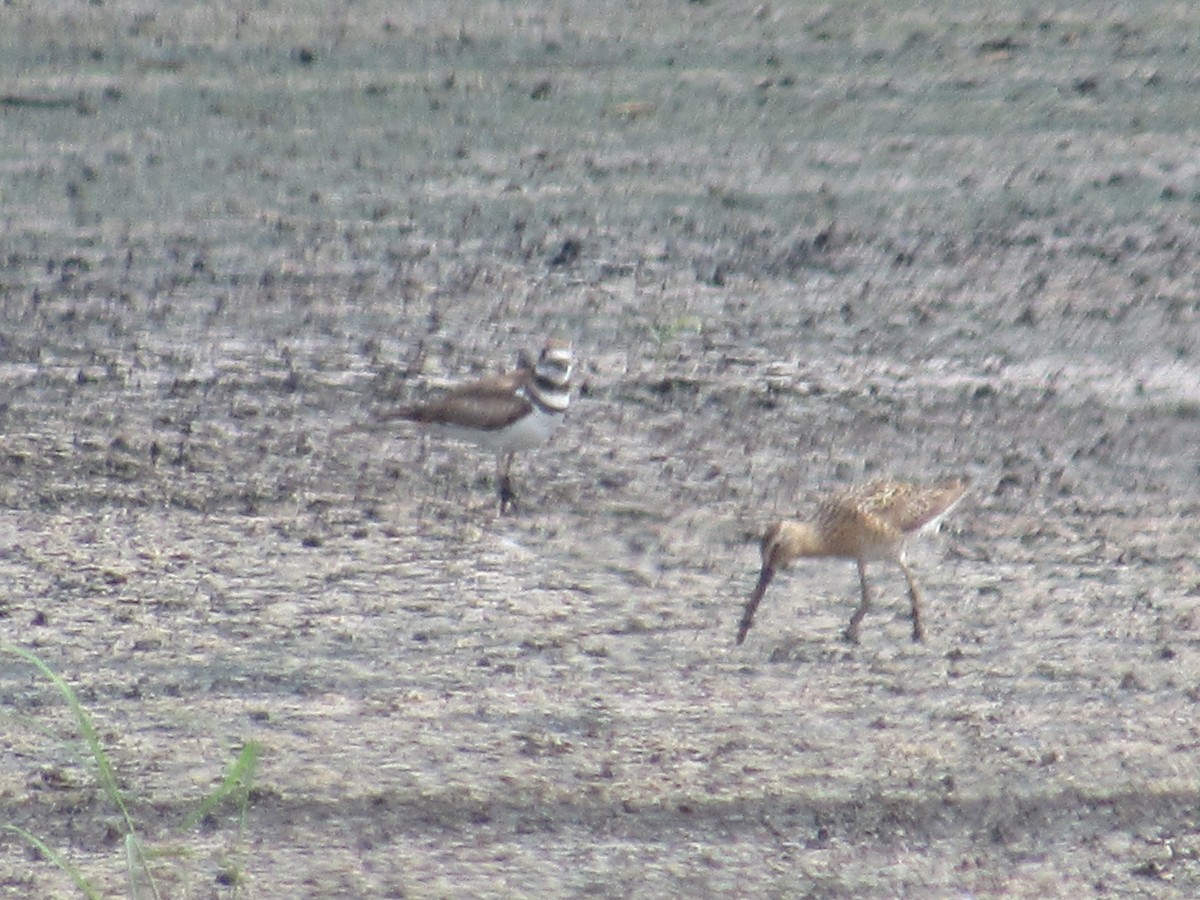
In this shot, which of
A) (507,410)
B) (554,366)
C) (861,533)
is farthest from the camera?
(554,366)

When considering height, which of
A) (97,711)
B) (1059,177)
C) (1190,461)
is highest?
(1059,177)

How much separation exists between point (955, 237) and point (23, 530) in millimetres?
4690

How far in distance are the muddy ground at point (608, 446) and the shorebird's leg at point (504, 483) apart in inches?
3.1

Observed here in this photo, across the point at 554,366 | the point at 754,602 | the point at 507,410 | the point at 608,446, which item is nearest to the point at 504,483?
the point at 507,410

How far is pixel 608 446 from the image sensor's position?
24.5 feet

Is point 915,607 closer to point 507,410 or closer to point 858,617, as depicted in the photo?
point 858,617

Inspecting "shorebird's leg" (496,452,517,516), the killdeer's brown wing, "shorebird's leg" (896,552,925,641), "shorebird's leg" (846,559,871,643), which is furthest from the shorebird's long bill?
the killdeer's brown wing

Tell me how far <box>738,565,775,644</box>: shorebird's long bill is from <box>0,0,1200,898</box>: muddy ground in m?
0.08

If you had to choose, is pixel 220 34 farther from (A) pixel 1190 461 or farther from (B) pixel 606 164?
(A) pixel 1190 461

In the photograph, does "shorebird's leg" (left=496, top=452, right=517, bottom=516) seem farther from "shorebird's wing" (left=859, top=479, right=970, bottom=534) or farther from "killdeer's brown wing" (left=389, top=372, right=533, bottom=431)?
"shorebird's wing" (left=859, top=479, right=970, bottom=534)

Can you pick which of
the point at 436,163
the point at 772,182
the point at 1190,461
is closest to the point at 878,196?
the point at 772,182

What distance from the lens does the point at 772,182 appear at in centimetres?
1056

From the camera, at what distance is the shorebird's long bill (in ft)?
19.3

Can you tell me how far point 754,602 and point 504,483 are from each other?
133cm
